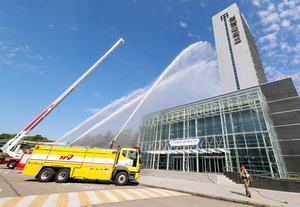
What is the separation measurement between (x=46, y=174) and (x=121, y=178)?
6.37 meters

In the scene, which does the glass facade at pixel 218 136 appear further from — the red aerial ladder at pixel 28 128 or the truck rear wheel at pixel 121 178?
the red aerial ladder at pixel 28 128

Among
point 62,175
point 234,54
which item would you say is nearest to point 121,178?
point 62,175

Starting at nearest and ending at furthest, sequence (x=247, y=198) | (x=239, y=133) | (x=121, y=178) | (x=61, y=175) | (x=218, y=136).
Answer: (x=247, y=198)
(x=61, y=175)
(x=121, y=178)
(x=239, y=133)
(x=218, y=136)

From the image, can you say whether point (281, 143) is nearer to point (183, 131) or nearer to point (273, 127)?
point (273, 127)

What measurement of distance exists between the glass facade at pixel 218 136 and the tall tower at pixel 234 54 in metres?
32.9

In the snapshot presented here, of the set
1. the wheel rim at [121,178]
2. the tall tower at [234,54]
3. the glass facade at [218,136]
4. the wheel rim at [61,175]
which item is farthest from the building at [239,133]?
the tall tower at [234,54]

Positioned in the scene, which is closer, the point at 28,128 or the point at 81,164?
the point at 81,164

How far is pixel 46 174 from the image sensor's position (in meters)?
11.9

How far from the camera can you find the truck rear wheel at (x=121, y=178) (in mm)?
12352

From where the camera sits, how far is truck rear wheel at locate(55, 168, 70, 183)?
38.8 feet

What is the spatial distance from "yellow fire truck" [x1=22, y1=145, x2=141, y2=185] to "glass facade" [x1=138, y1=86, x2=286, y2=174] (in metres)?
15.3

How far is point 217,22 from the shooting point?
72.2 metres

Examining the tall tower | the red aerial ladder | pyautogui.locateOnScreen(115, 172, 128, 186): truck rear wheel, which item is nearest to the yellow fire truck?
pyautogui.locateOnScreen(115, 172, 128, 186): truck rear wheel

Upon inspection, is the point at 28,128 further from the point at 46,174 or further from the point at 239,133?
the point at 239,133
